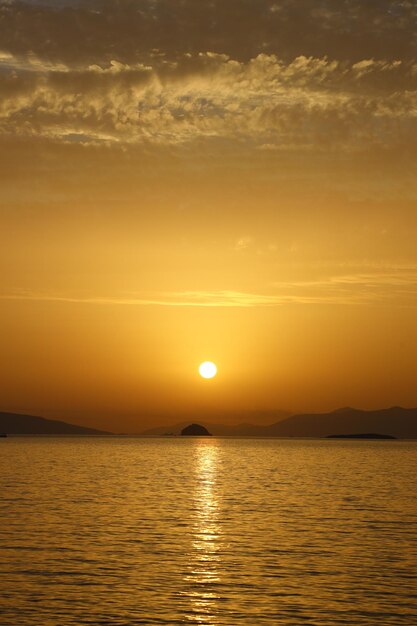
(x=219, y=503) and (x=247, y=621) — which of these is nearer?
(x=247, y=621)

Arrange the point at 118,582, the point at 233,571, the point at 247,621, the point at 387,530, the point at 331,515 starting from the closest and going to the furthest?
the point at 247,621, the point at 118,582, the point at 233,571, the point at 387,530, the point at 331,515

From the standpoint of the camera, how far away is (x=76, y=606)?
132 ft

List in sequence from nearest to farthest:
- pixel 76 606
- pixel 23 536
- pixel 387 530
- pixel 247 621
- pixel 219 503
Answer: pixel 247 621, pixel 76 606, pixel 23 536, pixel 387 530, pixel 219 503

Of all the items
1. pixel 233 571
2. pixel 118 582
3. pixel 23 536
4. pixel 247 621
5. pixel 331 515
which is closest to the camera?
pixel 247 621

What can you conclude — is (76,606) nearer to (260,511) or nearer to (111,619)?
(111,619)

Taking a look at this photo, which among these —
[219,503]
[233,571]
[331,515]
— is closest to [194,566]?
[233,571]

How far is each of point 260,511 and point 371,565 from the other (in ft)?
106

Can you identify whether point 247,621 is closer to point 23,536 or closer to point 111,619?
point 111,619

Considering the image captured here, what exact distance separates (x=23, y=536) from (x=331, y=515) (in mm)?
31801

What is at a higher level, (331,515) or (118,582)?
(331,515)

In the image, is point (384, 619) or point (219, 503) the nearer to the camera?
point (384, 619)

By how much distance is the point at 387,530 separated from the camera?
230 feet

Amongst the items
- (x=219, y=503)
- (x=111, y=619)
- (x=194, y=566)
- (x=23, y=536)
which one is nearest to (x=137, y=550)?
(x=194, y=566)

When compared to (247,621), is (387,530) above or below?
above
